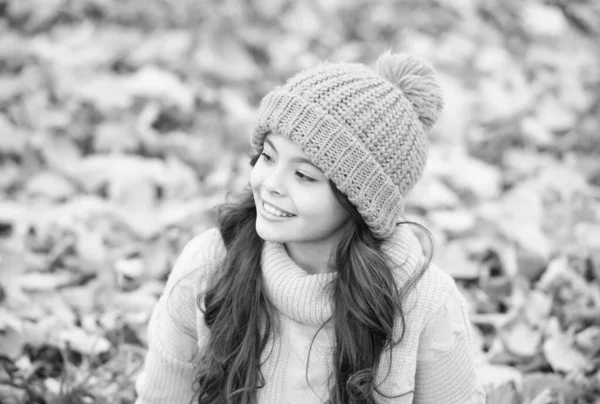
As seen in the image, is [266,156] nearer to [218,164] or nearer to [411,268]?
[411,268]

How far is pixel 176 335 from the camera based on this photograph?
192cm

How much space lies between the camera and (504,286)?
292cm

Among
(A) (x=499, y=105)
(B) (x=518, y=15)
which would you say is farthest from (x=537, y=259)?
(B) (x=518, y=15)

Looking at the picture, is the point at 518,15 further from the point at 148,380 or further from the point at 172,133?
the point at 148,380

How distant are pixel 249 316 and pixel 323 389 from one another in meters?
0.26

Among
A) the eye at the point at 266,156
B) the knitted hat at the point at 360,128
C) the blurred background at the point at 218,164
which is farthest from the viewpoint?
the blurred background at the point at 218,164

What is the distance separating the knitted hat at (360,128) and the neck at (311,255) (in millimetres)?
152

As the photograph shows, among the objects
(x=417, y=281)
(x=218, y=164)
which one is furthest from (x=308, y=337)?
(x=218, y=164)

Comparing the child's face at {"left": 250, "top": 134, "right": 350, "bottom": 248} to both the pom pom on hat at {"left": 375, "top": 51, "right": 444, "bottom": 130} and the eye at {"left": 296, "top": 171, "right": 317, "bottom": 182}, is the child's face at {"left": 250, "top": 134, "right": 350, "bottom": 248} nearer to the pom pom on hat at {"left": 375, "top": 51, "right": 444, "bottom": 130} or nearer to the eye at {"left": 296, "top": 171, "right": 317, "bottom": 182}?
the eye at {"left": 296, "top": 171, "right": 317, "bottom": 182}

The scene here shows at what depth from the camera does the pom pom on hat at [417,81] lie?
1.77 meters

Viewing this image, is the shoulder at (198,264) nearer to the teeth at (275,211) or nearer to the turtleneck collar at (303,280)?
the turtleneck collar at (303,280)

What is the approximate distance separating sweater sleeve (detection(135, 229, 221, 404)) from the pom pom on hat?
62cm

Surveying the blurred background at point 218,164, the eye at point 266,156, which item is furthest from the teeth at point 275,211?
the blurred background at point 218,164

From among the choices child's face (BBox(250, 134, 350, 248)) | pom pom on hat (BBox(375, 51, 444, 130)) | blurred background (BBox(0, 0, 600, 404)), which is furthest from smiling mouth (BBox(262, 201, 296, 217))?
blurred background (BBox(0, 0, 600, 404))
